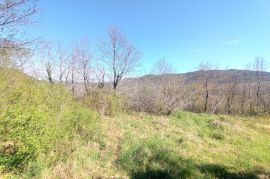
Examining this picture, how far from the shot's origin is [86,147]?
8.82 metres

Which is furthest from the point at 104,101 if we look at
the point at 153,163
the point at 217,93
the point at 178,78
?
the point at 217,93

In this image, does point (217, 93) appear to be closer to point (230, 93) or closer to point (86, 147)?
point (230, 93)

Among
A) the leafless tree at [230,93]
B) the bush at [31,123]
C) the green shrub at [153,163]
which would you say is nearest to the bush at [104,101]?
the bush at [31,123]

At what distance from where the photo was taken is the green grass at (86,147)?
6098 millimetres

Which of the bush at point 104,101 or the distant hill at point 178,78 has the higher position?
the distant hill at point 178,78

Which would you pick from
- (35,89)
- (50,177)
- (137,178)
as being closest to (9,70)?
(35,89)

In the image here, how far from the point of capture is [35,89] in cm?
761

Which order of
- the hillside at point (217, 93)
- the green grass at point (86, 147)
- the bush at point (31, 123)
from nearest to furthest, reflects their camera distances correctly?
the bush at point (31, 123), the green grass at point (86, 147), the hillside at point (217, 93)

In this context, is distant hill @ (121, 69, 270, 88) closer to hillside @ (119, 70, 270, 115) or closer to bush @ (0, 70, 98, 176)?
hillside @ (119, 70, 270, 115)

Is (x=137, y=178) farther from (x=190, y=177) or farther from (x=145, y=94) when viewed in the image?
(x=145, y=94)

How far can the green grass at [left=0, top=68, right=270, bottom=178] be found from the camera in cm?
610

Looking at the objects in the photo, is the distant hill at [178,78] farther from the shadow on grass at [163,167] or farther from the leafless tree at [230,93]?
the shadow on grass at [163,167]

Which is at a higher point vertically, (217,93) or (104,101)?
(104,101)

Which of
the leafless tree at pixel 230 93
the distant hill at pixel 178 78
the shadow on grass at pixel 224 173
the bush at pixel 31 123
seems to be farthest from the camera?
the leafless tree at pixel 230 93
